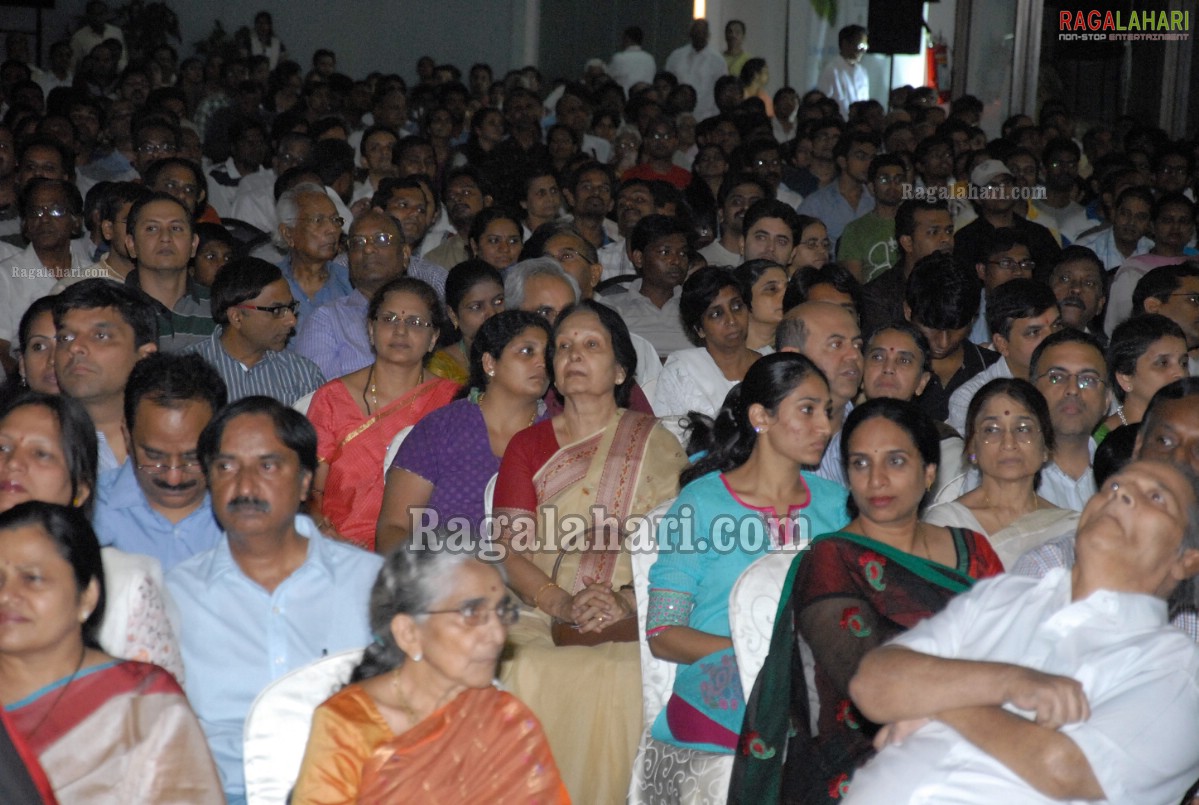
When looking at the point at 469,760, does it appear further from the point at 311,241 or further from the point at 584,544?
the point at 311,241

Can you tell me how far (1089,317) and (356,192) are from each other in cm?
379

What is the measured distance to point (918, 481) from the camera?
285 centimetres

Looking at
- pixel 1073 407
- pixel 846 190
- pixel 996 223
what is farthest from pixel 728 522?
pixel 846 190

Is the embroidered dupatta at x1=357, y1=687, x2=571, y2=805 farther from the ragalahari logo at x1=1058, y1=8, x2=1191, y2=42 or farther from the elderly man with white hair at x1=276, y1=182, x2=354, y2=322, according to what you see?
the ragalahari logo at x1=1058, y1=8, x2=1191, y2=42

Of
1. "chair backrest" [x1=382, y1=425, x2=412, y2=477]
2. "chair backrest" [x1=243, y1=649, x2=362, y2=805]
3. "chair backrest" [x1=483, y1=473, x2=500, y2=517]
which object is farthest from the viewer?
"chair backrest" [x1=382, y1=425, x2=412, y2=477]

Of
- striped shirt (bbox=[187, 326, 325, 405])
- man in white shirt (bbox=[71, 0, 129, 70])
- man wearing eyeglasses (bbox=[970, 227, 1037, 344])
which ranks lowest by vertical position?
striped shirt (bbox=[187, 326, 325, 405])

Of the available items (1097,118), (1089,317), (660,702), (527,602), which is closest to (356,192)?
(1089,317)

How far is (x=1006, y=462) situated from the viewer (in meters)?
3.26

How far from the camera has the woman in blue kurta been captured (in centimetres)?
286

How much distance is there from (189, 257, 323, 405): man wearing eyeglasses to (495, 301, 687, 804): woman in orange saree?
1.08 m

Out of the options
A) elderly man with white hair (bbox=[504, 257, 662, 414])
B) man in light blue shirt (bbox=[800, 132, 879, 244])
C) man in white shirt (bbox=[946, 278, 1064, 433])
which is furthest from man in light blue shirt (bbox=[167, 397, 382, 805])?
man in light blue shirt (bbox=[800, 132, 879, 244])

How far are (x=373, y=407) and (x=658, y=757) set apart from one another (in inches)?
59.8

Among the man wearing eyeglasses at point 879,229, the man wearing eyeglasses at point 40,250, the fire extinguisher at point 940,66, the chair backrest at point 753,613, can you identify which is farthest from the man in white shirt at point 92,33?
the chair backrest at point 753,613

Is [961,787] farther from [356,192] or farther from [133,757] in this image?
[356,192]
